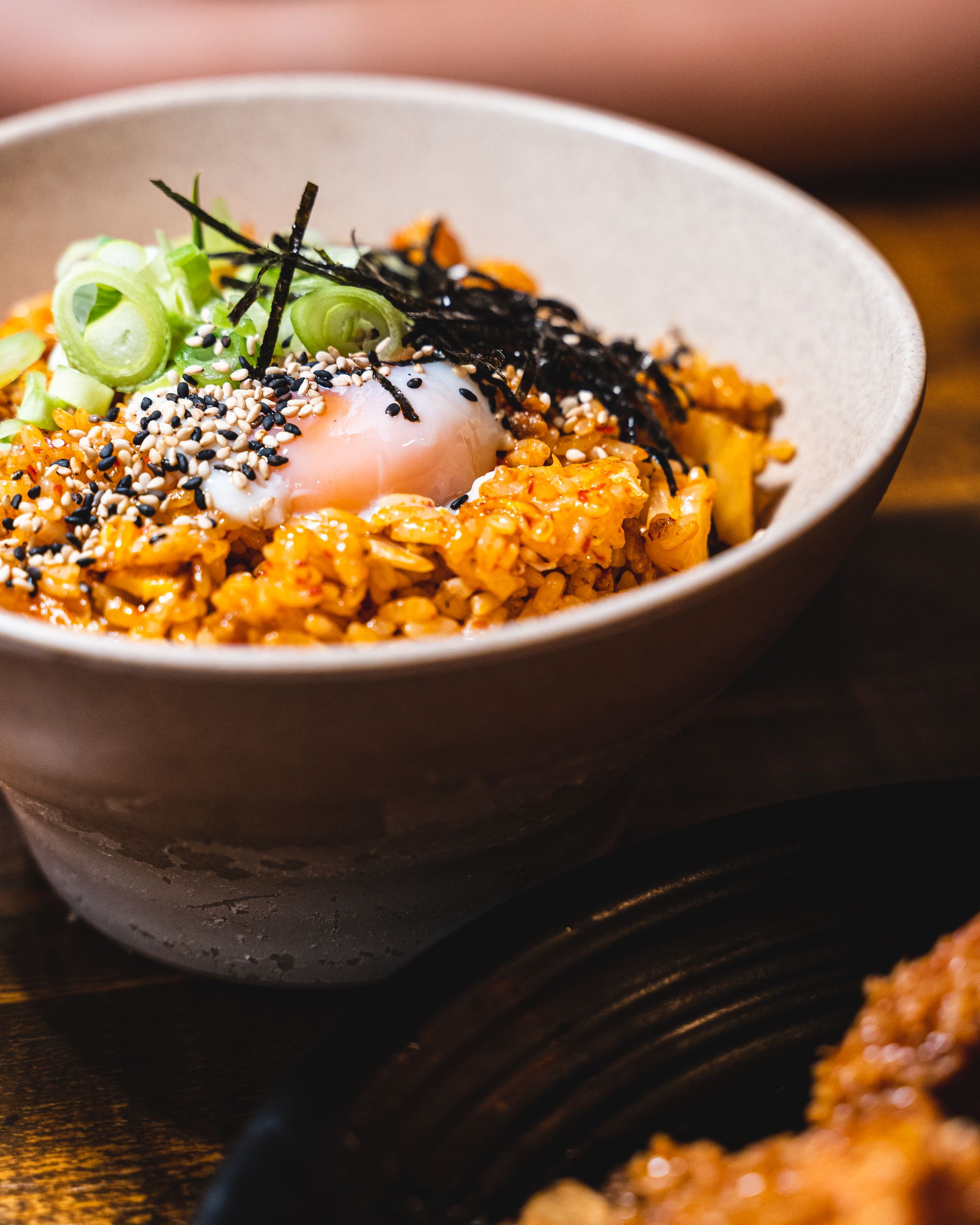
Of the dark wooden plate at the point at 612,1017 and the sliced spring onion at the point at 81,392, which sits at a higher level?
the sliced spring onion at the point at 81,392

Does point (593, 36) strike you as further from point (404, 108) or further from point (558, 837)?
point (558, 837)

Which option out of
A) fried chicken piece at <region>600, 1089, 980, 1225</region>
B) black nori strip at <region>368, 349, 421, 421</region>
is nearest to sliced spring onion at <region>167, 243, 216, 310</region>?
black nori strip at <region>368, 349, 421, 421</region>

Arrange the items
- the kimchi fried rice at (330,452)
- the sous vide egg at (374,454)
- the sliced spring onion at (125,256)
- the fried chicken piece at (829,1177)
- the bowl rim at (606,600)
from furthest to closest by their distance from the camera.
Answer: the sliced spring onion at (125,256)
the sous vide egg at (374,454)
the kimchi fried rice at (330,452)
the bowl rim at (606,600)
the fried chicken piece at (829,1177)

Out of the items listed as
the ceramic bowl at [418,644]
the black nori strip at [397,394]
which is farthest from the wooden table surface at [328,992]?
the black nori strip at [397,394]

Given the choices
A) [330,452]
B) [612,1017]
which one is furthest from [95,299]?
[612,1017]

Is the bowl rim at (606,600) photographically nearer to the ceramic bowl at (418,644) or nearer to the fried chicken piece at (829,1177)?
the ceramic bowl at (418,644)

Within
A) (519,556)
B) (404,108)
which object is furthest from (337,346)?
(404,108)
